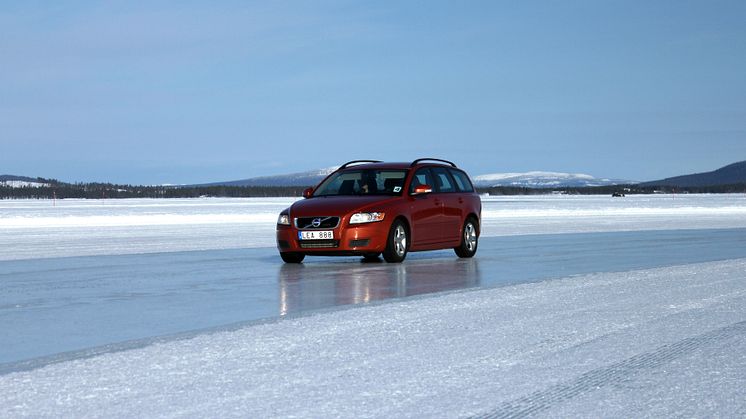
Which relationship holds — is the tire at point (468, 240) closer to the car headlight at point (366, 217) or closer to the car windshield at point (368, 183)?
the car windshield at point (368, 183)

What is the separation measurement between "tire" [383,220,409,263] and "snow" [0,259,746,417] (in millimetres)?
6725

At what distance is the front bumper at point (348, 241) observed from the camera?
17281mm

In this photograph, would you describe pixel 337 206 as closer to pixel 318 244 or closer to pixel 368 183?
pixel 318 244

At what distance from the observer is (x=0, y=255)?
1959 cm

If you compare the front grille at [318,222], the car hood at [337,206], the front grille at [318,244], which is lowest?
the front grille at [318,244]

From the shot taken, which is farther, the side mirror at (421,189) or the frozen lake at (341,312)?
the side mirror at (421,189)

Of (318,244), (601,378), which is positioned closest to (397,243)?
(318,244)

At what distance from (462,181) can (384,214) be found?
340 centimetres

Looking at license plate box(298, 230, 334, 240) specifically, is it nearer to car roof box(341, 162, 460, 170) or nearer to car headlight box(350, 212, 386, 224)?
car headlight box(350, 212, 386, 224)

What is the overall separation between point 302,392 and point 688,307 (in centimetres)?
547

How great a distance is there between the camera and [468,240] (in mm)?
19844

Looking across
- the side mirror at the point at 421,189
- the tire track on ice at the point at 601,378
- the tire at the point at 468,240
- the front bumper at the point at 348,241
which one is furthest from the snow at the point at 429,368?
the tire at the point at 468,240

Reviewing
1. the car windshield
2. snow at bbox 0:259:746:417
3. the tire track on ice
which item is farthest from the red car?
the tire track on ice

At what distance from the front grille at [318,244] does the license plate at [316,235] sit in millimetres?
49
